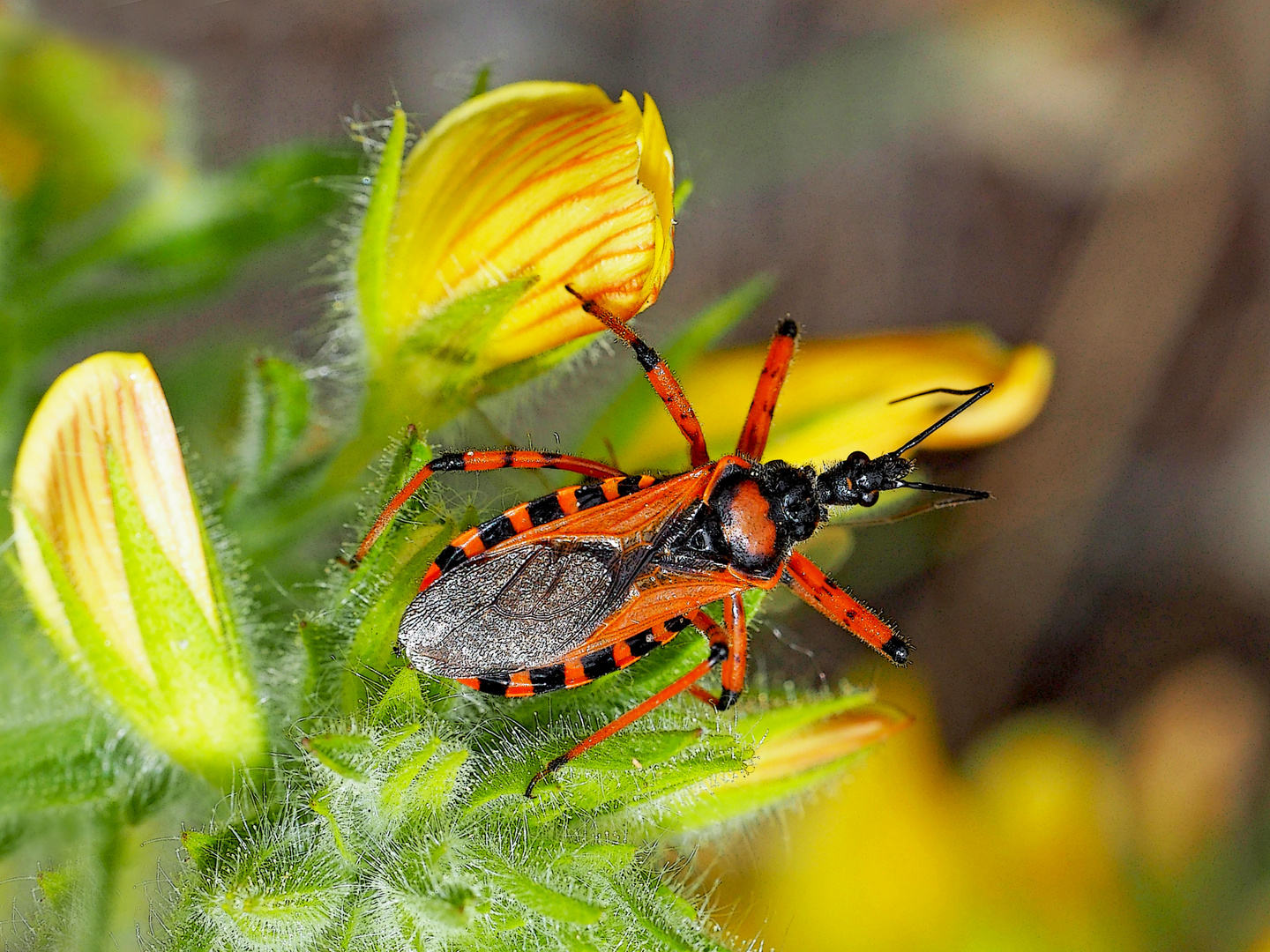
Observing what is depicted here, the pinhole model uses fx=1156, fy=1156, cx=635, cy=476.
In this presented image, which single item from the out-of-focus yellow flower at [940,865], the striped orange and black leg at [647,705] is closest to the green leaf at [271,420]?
the striped orange and black leg at [647,705]

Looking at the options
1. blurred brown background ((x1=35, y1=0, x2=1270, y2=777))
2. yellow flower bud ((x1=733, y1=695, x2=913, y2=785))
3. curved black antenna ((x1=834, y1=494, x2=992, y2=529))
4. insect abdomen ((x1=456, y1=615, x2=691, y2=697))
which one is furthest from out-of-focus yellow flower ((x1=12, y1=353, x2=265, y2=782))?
blurred brown background ((x1=35, y1=0, x2=1270, y2=777))

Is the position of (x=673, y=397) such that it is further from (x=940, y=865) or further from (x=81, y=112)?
(x=940, y=865)

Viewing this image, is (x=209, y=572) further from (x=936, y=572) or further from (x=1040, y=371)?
(x=936, y=572)

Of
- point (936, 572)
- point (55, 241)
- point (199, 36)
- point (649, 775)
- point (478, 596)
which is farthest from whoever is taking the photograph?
point (936, 572)

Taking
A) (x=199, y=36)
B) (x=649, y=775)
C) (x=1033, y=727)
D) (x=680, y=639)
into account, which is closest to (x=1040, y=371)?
(x=680, y=639)

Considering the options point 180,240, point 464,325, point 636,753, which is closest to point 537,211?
point 464,325

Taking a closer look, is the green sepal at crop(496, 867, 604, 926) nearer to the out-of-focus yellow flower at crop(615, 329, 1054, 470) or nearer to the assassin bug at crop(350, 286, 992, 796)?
the assassin bug at crop(350, 286, 992, 796)
